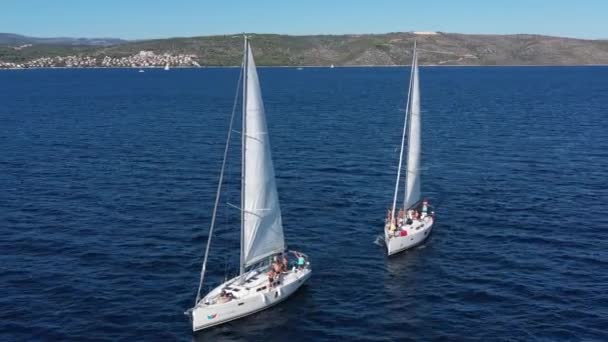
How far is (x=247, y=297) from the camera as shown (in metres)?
41.1

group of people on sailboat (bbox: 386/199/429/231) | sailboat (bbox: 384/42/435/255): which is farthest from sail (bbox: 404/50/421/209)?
group of people on sailboat (bbox: 386/199/429/231)

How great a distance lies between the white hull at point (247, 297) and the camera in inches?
1551

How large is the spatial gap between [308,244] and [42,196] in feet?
115

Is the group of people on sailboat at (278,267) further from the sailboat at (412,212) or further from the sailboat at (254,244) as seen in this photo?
the sailboat at (412,212)

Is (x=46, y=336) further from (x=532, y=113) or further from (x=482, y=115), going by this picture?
(x=532, y=113)

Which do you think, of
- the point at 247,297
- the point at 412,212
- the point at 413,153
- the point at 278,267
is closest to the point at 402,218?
the point at 412,212

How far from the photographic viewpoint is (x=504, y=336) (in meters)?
38.9

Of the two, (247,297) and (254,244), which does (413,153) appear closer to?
(254,244)

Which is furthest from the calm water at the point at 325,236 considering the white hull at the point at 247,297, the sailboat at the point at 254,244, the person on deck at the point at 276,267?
the person on deck at the point at 276,267

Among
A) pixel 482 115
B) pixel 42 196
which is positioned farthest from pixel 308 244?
pixel 482 115

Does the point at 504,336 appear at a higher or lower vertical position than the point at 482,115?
lower

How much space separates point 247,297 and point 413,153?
2635 centimetres

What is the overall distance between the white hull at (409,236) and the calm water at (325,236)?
0.97 m

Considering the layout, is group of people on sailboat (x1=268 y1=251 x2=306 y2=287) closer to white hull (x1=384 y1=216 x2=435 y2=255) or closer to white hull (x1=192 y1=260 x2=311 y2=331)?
white hull (x1=192 y1=260 x2=311 y2=331)
